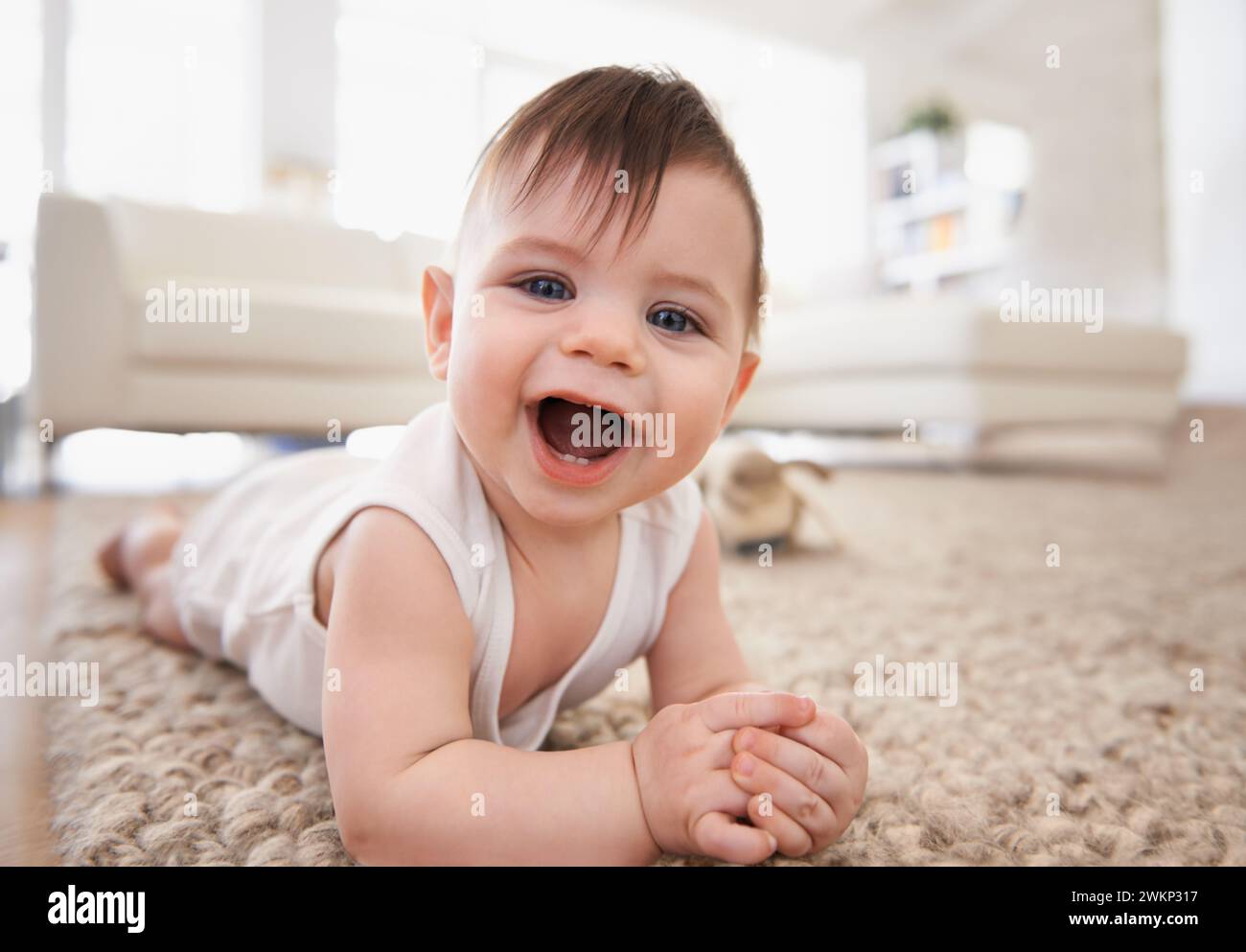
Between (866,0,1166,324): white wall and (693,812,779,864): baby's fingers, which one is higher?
(866,0,1166,324): white wall

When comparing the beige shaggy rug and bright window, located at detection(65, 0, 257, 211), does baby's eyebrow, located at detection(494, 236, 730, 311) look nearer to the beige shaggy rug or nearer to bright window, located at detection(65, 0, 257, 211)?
the beige shaggy rug

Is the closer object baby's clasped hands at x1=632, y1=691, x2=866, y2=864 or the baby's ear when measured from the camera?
baby's clasped hands at x1=632, y1=691, x2=866, y2=864

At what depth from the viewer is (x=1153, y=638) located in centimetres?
92

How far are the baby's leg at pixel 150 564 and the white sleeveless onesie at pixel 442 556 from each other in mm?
45

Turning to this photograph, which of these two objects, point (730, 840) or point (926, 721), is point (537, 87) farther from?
point (730, 840)

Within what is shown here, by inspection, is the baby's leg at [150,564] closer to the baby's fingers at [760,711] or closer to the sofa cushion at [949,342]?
the baby's fingers at [760,711]

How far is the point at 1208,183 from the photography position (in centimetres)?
438

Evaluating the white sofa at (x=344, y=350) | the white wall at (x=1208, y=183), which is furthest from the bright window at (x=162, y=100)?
the white wall at (x=1208, y=183)

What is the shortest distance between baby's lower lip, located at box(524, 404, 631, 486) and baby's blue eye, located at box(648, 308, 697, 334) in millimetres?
72

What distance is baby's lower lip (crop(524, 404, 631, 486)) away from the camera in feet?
1.51

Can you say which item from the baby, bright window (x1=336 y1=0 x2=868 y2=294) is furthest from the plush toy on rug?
bright window (x1=336 y1=0 x2=868 y2=294)

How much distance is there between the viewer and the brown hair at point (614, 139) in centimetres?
46

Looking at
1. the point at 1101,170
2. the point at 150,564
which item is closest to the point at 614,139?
the point at 150,564
